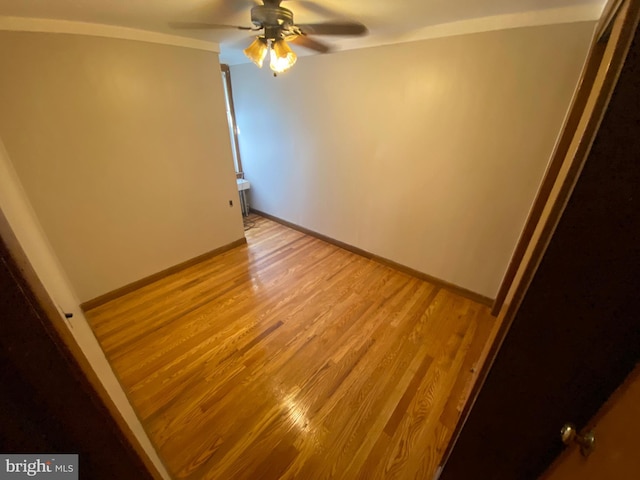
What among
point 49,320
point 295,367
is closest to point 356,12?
point 49,320

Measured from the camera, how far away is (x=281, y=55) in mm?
1362

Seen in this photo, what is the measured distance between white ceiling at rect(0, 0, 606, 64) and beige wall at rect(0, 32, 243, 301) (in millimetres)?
256

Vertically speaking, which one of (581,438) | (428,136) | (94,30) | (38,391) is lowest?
(581,438)

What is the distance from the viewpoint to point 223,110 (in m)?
2.52

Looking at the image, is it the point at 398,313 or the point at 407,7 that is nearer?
the point at 407,7

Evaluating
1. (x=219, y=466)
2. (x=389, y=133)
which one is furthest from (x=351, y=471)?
(x=389, y=133)

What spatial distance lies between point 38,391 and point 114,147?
2.30m

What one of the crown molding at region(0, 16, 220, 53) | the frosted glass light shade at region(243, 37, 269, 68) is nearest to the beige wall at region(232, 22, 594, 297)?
the crown molding at region(0, 16, 220, 53)

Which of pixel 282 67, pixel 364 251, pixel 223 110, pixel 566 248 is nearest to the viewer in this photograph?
pixel 566 248

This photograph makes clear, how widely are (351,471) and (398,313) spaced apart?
3.83 feet

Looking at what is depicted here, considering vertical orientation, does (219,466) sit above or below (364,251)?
below

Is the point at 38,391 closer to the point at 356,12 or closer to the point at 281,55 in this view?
the point at 281,55

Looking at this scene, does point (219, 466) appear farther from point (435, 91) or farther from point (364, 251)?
point (435, 91)

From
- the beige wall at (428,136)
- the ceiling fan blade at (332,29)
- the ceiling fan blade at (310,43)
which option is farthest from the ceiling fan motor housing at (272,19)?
the beige wall at (428,136)
